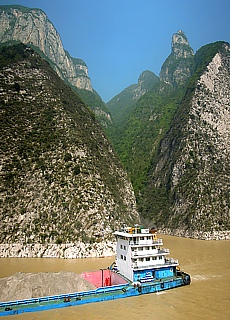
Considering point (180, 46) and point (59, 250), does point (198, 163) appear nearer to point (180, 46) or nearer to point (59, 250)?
point (59, 250)

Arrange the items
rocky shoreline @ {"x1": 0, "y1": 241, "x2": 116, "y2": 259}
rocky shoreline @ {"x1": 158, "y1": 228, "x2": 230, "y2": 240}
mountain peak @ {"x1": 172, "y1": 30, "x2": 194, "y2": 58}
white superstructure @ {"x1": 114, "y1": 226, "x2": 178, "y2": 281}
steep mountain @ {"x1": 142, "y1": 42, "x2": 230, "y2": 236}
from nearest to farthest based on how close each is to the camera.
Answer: white superstructure @ {"x1": 114, "y1": 226, "x2": 178, "y2": 281} → rocky shoreline @ {"x1": 0, "y1": 241, "x2": 116, "y2": 259} → rocky shoreline @ {"x1": 158, "y1": 228, "x2": 230, "y2": 240} → steep mountain @ {"x1": 142, "y1": 42, "x2": 230, "y2": 236} → mountain peak @ {"x1": 172, "y1": 30, "x2": 194, "y2": 58}

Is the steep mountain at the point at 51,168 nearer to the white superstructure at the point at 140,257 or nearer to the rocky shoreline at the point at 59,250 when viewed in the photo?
the rocky shoreline at the point at 59,250

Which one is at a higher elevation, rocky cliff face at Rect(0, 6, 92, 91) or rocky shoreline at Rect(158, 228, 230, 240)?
rocky cliff face at Rect(0, 6, 92, 91)

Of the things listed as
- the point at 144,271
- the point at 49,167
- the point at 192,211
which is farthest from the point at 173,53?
the point at 144,271

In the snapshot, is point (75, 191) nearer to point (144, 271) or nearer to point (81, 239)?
point (81, 239)

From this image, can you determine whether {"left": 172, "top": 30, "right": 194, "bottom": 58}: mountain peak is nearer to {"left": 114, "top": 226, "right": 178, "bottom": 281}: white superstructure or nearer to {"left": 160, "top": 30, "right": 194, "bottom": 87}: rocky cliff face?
{"left": 160, "top": 30, "right": 194, "bottom": 87}: rocky cliff face

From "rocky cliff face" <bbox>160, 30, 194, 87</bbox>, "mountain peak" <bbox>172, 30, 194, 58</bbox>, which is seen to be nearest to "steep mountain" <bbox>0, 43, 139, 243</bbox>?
"rocky cliff face" <bbox>160, 30, 194, 87</bbox>

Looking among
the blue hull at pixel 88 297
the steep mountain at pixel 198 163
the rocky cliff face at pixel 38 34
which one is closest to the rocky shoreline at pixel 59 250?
the blue hull at pixel 88 297
